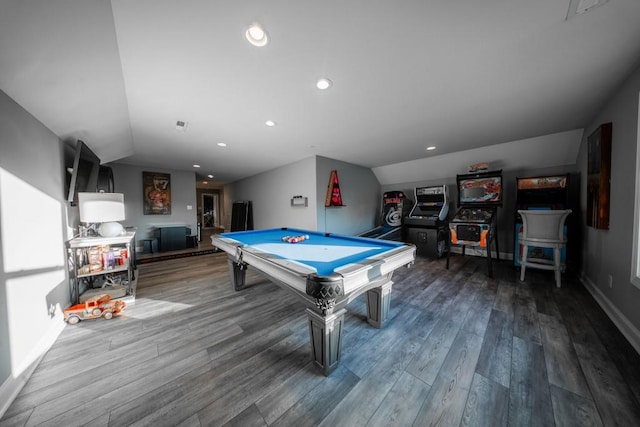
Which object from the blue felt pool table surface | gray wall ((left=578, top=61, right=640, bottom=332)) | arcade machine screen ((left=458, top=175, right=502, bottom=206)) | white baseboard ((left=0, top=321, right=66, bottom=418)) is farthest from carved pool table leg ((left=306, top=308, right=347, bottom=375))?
arcade machine screen ((left=458, top=175, right=502, bottom=206))

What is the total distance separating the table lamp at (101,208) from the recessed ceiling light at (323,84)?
2644mm

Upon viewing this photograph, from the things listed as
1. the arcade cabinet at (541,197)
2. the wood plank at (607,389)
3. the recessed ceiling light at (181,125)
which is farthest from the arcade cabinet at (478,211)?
the recessed ceiling light at (181,125)

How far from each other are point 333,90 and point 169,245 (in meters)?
5.84

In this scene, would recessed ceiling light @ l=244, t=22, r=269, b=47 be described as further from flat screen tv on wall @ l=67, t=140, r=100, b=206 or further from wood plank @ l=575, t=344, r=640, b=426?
wood plank @ l=575, t=344, r=640, b=426

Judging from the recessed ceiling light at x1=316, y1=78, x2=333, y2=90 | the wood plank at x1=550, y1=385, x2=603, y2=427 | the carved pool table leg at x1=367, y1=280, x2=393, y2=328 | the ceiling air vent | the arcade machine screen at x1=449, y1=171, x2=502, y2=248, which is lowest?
the wood plank at x1=550, y1=385, x2=603, y2=427

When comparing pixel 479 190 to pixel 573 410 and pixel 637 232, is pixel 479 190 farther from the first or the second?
pixel 573 410

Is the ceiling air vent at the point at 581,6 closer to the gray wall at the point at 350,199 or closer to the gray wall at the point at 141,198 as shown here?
the gray wall at the point at 350,199

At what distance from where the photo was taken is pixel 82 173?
2.55 meters

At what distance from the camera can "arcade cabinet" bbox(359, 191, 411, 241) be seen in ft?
16.1

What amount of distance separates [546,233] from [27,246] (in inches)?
224

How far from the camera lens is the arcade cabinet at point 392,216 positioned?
4.91 metres

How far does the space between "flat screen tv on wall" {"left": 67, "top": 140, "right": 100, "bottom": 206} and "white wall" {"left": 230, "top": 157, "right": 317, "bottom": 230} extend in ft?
11.1

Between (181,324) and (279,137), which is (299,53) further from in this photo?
(181,324)

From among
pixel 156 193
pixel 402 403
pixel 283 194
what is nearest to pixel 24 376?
pixel 402 403
